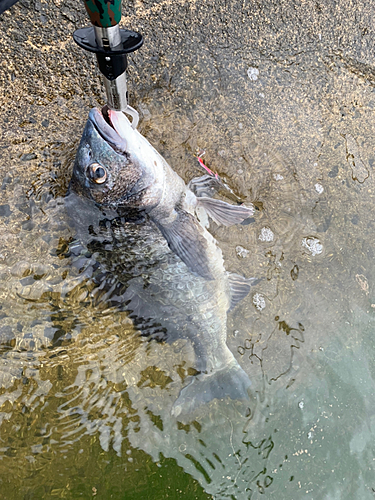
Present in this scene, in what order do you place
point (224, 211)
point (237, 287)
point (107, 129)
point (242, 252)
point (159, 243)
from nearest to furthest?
point (107, 129) → point (159, 243) → point (224, 211) → point (237, 287) → point (242, 252)

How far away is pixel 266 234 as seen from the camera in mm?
3314

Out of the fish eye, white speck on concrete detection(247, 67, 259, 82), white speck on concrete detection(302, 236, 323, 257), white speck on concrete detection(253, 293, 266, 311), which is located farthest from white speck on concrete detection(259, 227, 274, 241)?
the fish eye

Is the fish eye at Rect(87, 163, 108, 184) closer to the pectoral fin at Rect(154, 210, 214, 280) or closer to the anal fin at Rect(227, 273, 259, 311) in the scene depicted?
the pectoral fin at Rect(154, 210, 214, 280)

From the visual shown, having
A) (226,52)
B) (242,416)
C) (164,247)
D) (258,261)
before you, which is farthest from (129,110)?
(242,416)

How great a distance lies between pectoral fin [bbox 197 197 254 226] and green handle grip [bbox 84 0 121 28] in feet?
5.43

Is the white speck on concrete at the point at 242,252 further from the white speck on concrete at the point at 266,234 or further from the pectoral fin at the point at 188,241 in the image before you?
the pectoral fin at the point at 188,241

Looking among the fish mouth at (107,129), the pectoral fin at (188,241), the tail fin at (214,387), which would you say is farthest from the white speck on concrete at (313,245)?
the fish mouth at (107,129)

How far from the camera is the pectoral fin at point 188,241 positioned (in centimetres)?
282

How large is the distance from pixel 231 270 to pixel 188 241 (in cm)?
66

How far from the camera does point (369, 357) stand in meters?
3.42

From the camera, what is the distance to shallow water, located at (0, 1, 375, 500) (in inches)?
120

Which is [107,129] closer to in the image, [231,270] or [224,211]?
[224,211]

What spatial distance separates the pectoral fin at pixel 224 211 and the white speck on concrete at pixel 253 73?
122 centimetres

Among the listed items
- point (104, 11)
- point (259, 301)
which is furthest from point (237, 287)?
point (104, 11)
